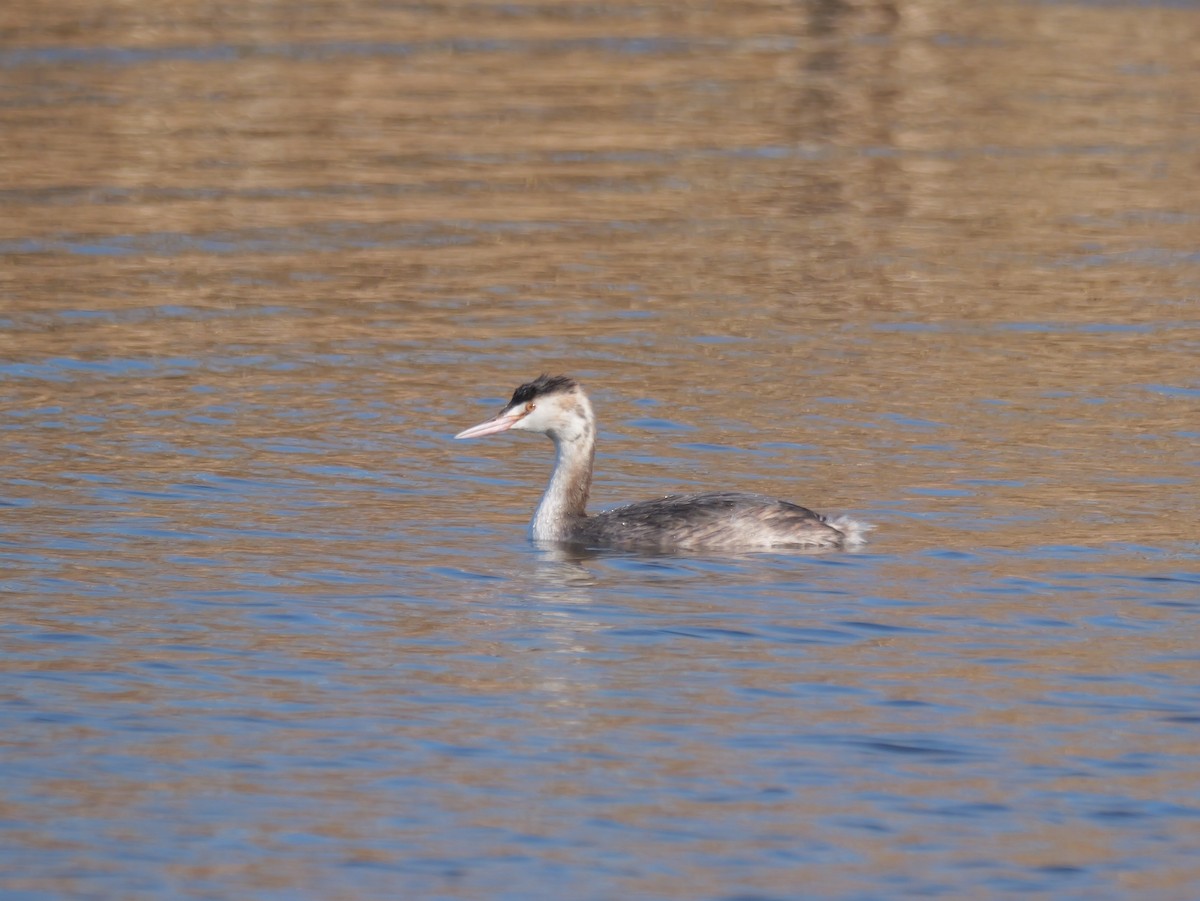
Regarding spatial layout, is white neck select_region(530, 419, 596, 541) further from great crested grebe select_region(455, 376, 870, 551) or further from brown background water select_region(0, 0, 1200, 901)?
brown background water select_region(0, 0, 1200, 901)

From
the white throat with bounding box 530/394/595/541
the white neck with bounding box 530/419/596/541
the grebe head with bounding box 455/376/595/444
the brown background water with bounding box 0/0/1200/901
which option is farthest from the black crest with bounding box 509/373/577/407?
the brown background water with bounding box 0/0/1200/901

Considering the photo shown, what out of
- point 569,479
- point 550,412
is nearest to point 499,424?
point 550,412

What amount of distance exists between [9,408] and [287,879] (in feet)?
28.3

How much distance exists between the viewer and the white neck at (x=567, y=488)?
43.7 feet

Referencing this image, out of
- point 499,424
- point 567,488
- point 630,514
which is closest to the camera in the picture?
point 630,514

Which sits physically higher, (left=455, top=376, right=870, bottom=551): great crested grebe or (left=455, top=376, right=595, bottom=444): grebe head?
(left=455, top=376, right=595, bottom=444): grebe head

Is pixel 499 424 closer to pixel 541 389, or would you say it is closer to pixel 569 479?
pixel 541 389

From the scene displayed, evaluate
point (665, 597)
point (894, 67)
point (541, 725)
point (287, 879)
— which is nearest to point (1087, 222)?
point (894, 67)

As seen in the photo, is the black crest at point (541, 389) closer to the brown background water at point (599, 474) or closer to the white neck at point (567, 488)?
the white neck at point (567, 488)

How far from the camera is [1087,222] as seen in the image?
914 inches

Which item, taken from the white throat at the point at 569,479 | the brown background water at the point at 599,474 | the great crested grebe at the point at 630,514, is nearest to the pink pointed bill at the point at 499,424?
the great crested grebe at the point at 630,514

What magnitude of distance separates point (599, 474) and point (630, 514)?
179 centimetres

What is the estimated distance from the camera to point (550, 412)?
538 inches

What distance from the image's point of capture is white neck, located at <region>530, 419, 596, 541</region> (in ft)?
43.7
